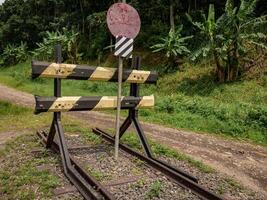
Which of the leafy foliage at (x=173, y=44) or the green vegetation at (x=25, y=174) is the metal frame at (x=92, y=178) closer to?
the green vegetation at (x=25, y=174)

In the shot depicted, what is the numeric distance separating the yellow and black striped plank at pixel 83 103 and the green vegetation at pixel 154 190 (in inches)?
76.6

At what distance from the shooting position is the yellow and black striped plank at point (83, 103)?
6.11 metres

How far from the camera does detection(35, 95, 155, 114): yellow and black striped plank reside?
6108 millimetres

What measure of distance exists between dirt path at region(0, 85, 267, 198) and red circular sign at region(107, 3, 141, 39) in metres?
2.93

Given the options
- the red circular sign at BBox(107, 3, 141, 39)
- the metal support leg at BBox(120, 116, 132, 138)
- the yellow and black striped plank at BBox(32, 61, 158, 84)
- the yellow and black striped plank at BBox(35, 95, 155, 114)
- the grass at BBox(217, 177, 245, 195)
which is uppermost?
the red circular sign at BBox(107, 3, 141, 39)

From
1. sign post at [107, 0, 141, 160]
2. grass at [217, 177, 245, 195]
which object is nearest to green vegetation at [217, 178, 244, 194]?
grass at [217, 177, 245, 195]

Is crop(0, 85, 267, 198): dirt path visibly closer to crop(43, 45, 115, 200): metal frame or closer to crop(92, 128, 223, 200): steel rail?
crop(92, 128, 223, 200): steel rail

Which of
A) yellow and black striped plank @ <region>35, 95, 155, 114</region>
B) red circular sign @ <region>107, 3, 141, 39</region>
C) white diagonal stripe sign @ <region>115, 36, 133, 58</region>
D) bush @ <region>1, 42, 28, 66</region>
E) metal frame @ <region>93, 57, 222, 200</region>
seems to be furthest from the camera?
bush @ <region>1, 42, 28, 66</region>

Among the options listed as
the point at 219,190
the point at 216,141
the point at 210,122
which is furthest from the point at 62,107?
the point at 210,122

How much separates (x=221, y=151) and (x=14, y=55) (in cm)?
4012

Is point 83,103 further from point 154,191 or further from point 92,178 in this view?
point 154,191

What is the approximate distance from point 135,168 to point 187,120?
5.91 meters

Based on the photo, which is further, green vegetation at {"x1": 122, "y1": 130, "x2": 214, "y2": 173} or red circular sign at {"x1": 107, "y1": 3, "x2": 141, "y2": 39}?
green vegetation at {"x1": 122, "y1": 130, "x2": 214, "y2": 173}

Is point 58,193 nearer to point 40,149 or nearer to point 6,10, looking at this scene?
point 40,149
